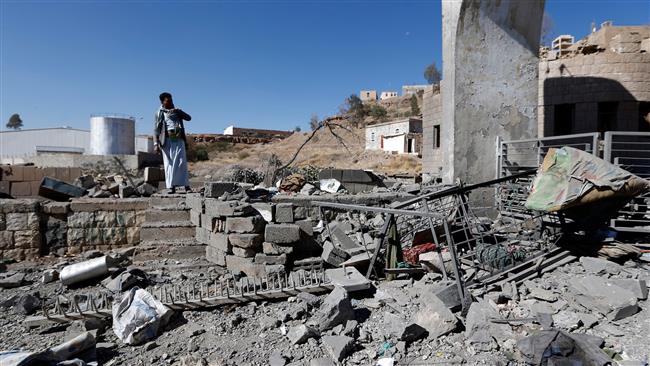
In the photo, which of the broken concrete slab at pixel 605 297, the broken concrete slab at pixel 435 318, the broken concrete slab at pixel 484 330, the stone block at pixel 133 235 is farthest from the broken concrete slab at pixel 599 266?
the stone block at pixel 133 235

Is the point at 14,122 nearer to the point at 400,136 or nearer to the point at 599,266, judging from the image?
the point at 400,136

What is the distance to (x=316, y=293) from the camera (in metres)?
3.97

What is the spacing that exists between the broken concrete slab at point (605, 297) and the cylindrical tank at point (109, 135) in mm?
27810

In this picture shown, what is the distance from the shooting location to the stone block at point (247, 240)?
471 cm

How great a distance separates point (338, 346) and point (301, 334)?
1.19ft

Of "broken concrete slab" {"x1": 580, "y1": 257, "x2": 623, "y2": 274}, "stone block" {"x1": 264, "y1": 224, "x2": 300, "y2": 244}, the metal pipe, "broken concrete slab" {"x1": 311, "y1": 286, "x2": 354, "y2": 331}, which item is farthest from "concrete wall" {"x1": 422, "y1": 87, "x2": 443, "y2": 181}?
the metal pipe

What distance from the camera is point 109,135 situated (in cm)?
2530

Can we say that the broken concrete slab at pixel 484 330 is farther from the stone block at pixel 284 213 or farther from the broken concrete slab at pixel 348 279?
the stone block at pixel 284 213

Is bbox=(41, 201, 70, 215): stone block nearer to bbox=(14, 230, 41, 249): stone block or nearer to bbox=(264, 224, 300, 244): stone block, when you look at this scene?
bbox=(14, 230, 41, 249): stone block

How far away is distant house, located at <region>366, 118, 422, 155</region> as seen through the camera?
1152 inches

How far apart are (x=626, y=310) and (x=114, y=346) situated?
14.7ft

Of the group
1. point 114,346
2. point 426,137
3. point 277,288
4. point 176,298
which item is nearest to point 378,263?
point 277,288

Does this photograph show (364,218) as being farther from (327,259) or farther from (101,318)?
(101,318)

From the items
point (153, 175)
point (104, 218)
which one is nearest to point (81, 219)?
point (104, 218)
